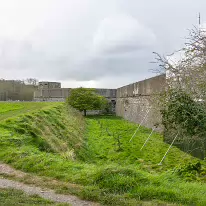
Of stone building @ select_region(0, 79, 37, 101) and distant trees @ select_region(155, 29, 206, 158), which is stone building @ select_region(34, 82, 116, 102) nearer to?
stone building @ select_region(0, 79, 37, 101)

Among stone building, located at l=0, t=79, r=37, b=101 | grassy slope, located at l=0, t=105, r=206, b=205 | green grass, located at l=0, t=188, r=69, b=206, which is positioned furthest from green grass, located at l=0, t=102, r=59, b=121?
stone building, located at l=0, t=79, r=37, b=101

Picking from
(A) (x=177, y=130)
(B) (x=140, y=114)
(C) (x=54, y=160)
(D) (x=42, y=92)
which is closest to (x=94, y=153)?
(A) (x=177, y=130)

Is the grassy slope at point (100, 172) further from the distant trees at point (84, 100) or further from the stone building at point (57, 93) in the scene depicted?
the stone building at point (57, 93)

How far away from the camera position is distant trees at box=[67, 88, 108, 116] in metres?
30.2

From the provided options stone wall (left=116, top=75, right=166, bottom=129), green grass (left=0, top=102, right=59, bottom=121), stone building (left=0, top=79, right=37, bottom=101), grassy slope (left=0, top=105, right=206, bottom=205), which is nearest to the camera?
grassy slope (left=0, top=105, right=206, bottom=205)

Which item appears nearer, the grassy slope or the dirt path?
the dirt path

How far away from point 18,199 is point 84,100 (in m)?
26.3

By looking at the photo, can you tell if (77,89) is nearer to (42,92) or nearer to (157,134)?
(42,92)

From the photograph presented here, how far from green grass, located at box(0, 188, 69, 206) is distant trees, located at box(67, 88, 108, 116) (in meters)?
25.9

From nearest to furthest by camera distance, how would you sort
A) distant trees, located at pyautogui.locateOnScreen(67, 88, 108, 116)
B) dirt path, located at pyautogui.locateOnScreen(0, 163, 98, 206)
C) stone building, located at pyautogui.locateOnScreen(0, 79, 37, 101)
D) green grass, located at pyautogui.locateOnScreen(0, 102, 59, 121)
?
1. dirt path, located at pyautogui.locateOnScreen(0, 163, 98, 206)
2. green grass, located at pyautogui.locateOnScreen(0, 102, 59, 121)
3. distant trees, located at pyautogui.locateOnScreen(67, 88, 108, 116)
4. stone building, located at pyautogui.locateOnScreen(0, 79, 37, 101)

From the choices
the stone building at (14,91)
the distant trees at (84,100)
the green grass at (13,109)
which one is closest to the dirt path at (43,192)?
the green grass at (13,109)

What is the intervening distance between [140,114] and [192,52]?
1541 centimetres

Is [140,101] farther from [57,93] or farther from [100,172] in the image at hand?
[57,93]

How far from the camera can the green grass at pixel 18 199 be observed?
3.81 meters
